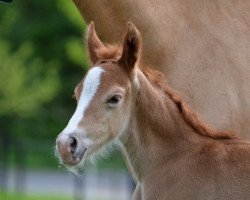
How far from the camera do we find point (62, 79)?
3044 centimetres

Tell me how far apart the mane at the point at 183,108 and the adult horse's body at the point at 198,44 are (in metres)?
0.17

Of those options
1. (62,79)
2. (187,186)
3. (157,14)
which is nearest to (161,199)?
(187,186)

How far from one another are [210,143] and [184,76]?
1.69ft

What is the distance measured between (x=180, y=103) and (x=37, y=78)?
65.1 feet

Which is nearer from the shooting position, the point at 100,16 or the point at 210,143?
the point at 210,143

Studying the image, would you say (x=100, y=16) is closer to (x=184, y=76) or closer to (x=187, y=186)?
(x=184, y=76)

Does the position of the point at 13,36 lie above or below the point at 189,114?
below

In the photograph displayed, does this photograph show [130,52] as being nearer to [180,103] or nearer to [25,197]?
[180,103]

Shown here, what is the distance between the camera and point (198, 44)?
7.10m

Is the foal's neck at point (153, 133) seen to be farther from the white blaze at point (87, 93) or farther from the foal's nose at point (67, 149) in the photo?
the foal's nose at point (67, 149)

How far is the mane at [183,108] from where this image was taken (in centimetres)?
674

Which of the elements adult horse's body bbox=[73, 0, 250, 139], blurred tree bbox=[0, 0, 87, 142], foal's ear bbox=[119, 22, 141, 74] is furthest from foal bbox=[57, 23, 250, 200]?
blurred tree bbox=[0, 0, 87, 142]

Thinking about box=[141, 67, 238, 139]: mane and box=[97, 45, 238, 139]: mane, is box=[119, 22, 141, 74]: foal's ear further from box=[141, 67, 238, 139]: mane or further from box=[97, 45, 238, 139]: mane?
box=[141, 67, 238, 139]: mane

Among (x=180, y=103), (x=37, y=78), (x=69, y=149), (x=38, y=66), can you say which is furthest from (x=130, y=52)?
(x=38, y=66)
